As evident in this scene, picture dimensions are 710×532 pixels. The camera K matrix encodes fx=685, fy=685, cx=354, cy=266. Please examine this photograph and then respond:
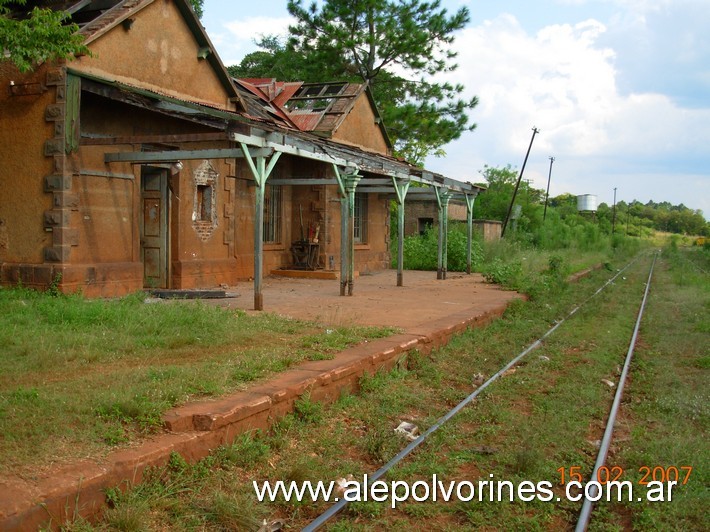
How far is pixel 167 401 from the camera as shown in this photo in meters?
5.04

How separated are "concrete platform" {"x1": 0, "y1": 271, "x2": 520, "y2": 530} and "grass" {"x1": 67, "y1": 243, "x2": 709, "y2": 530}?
0.45 feet

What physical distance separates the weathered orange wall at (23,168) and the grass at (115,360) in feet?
3.74

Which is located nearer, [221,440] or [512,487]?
[512,487]

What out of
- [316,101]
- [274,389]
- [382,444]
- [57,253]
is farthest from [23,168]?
[316,101]

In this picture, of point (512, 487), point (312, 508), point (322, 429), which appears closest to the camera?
point (312, 508)

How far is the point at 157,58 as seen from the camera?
1279cm

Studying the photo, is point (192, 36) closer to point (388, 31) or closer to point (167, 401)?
point (167, 401)

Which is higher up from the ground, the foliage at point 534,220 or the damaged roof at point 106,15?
the damaged roof at point 106,15

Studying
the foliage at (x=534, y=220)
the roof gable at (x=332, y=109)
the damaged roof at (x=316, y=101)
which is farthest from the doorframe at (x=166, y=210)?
the foliage at (x=534, y=220)

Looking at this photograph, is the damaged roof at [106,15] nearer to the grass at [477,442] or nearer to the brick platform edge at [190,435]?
the brick platform edge at [190,435]

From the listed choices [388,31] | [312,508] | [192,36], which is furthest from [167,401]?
[388,31]

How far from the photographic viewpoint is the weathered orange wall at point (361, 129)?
66.6 ft

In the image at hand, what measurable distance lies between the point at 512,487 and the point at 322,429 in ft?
5.89

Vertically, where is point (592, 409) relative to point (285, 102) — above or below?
below
